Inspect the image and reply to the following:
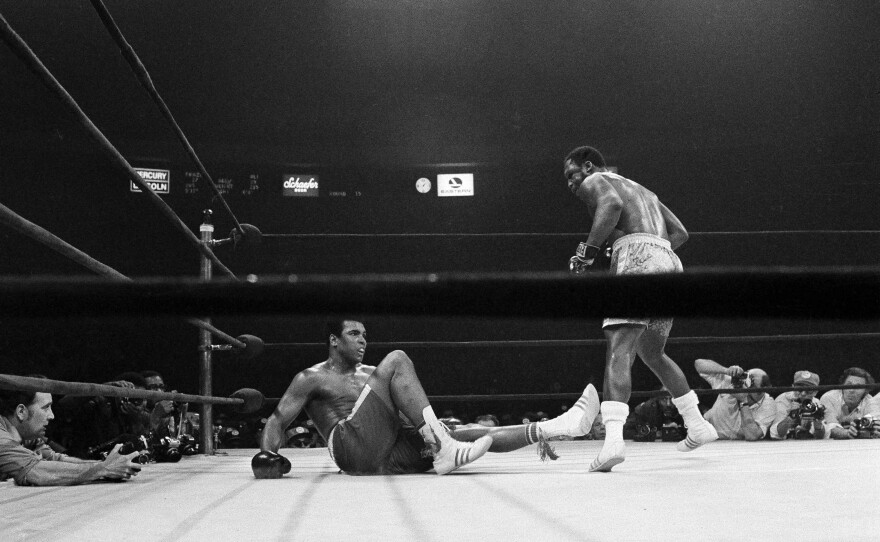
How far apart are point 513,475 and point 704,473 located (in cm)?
46

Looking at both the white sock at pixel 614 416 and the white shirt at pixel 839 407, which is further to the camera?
the white shirt at pixel 839 407

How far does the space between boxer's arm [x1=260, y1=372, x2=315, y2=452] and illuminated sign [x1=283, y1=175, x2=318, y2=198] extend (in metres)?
5.30

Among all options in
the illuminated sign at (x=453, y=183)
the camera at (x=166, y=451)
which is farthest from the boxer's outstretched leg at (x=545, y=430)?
the illuminated sign at (x=453, y=183)

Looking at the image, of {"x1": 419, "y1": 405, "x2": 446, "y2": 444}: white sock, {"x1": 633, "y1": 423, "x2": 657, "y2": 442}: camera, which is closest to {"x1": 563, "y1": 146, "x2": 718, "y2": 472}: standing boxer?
{"x1": 419, "y1": 405, "x2": 446, "y2": 444}: white sock

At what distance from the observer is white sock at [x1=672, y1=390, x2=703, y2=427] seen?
2.38 m

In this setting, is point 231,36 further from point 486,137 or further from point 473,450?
point 473,450

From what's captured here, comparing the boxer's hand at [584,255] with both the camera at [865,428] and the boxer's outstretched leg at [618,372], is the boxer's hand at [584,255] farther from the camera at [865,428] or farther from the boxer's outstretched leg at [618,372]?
the camera at [865,428]

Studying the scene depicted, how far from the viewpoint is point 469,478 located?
6.27 feet

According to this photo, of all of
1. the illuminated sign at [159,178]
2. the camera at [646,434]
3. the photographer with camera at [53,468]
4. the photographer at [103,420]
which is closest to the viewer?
the photographer with camera at [53,468]

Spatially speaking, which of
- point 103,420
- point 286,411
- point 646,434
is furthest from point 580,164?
point 646,434

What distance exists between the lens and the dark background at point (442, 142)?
5410 mm

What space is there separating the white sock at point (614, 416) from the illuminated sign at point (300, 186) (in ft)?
18.8

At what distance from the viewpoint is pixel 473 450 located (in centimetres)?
200

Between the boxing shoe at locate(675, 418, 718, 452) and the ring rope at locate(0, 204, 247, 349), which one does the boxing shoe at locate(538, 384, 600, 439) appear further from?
the ring rope at locate(0, 204, 247, 349)
